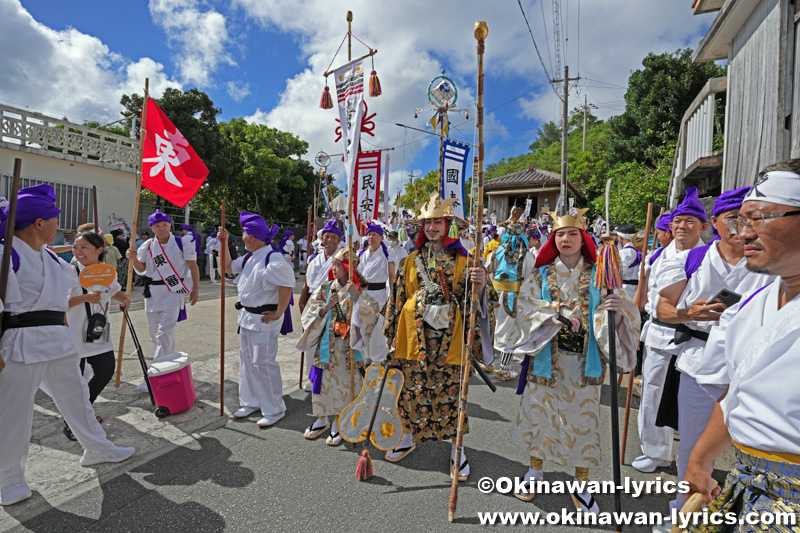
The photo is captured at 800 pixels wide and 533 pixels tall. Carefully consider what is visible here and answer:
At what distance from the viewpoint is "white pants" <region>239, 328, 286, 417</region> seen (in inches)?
174

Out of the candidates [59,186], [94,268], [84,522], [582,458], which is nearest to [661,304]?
[582,458]

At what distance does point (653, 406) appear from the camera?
136 inches

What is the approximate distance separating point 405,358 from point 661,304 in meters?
2.03

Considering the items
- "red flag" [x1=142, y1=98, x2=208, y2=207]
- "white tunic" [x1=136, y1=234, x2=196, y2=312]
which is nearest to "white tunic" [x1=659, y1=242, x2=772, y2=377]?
"red flag" [x1=142, y1=98, x2=208, y2=207]

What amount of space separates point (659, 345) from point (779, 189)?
7.18 ft

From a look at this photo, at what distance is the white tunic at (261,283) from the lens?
436 centimetres

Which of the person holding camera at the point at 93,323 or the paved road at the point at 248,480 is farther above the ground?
the person holding camera at the point at 93,323

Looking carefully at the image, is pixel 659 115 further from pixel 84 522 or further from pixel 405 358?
pixel 84 522

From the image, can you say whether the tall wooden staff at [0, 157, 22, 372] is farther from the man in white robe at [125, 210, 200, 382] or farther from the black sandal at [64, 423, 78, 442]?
the man in white robe at [125, 210, 200, 382]

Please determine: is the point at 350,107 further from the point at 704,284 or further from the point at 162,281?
the point at 162,281

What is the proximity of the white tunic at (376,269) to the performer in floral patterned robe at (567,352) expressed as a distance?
3.49 meters

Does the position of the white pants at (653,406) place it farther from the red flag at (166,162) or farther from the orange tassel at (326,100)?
the red flag at (166,162)

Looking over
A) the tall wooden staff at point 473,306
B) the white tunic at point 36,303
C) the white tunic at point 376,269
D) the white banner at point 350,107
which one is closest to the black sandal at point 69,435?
the white tunic at point 36,303

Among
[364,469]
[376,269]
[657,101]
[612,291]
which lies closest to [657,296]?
[612,291]
